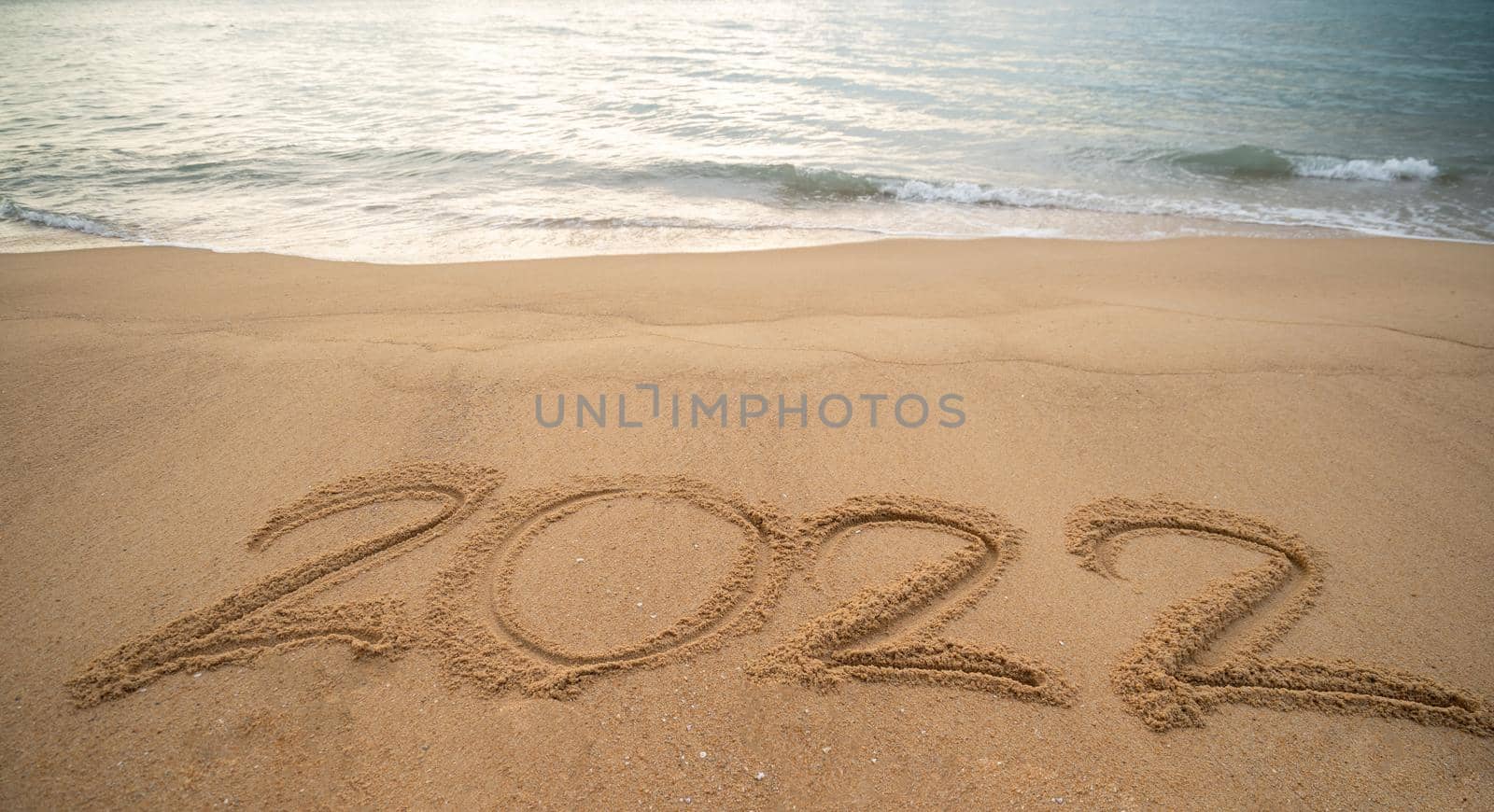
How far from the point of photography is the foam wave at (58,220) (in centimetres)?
646

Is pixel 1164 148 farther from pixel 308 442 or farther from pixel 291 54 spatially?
pixel 291 54

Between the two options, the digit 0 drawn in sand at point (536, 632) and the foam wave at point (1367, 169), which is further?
the foam wave at point (1367, 169)

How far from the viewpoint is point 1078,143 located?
9.21 metres

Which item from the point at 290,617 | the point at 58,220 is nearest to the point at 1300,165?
the point at 290,617

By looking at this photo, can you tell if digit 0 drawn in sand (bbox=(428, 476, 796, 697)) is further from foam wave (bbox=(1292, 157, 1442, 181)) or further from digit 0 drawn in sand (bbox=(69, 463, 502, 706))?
foam wave (bbox=(1292, 157, 1442, 181))

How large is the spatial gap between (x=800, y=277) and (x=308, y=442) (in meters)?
3.08

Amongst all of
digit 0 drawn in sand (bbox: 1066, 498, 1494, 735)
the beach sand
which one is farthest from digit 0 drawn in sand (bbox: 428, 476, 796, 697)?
digit 0 drawn in sand (bbox: 1066, 498, 1494, 735)

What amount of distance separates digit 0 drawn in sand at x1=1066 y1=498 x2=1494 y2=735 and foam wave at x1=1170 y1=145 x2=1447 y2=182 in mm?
7590

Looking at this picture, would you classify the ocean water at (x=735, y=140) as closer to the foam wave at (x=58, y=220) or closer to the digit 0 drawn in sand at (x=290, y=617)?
the foam wave at (x=58, y=220)

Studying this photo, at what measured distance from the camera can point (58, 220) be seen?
671 centimetres

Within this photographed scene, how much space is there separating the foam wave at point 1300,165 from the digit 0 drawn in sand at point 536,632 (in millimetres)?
8261

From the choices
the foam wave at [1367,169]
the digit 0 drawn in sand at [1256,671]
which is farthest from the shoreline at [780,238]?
the digit 0 drawn in sand at [1256,671]

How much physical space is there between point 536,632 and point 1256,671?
2031mm

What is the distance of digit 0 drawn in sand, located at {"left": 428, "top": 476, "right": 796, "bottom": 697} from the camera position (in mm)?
2074
